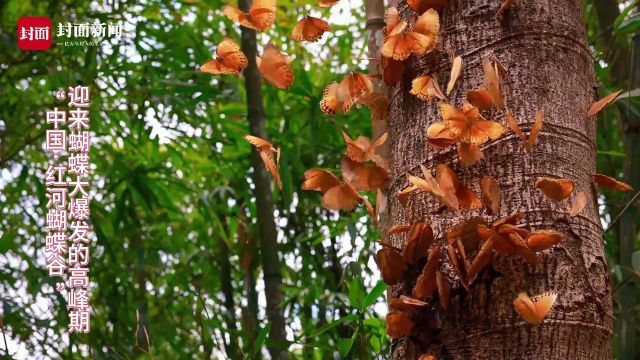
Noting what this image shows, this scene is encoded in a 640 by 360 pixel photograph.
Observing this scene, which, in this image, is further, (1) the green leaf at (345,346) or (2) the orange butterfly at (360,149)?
(1) the green leaf at (345,346)

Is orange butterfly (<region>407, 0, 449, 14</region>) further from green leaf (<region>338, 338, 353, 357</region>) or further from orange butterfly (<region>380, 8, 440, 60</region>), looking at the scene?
green leaf (<region>338, 338, 353, 357</region>)

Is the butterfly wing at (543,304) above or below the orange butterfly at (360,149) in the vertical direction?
below

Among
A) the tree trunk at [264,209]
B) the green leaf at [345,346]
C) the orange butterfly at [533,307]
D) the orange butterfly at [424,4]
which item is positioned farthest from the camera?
the tree trunk at [264,209]

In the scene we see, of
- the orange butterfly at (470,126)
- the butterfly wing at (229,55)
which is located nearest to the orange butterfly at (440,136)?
the orange butterfly at (470,126)

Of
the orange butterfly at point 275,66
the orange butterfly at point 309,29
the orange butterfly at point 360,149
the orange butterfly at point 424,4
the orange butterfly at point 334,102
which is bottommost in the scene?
the orange butterfly at point 360,149

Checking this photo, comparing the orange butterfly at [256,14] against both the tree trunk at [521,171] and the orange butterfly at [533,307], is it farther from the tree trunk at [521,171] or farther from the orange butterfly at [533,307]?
the orange butterfly at [533,307]
